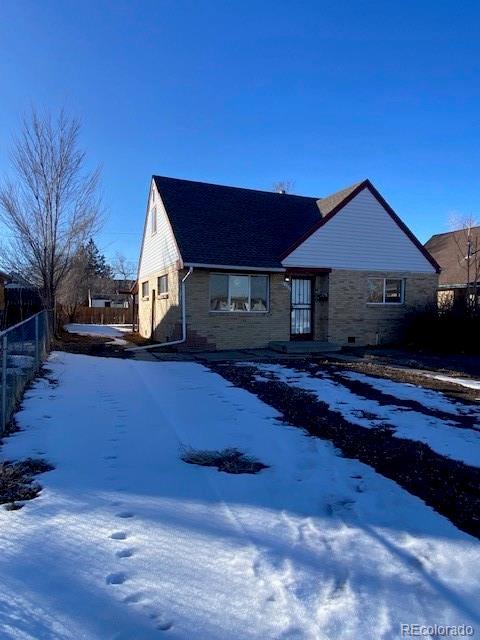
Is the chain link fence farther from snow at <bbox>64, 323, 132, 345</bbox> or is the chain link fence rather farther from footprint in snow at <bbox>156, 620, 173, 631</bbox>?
snow at <bbox>64, 323, 132, 345</bbox>

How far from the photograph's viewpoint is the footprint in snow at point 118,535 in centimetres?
301

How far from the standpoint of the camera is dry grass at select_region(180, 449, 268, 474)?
4.34 metres

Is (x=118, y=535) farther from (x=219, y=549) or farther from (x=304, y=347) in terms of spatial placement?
(x=304, y=347)

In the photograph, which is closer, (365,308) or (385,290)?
(365,308)

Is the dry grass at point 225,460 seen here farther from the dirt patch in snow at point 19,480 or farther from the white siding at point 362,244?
the white siding at point 362,244

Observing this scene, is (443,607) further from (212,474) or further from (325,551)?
(212,474)

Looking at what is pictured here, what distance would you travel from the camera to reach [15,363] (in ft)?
23.8

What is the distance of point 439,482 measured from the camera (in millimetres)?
4102

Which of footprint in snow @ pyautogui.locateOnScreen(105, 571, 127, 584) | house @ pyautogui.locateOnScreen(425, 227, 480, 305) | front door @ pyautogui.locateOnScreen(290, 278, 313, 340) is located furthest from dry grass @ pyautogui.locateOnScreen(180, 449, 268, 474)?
house @ pyautogui.locateOnScreen(425, 227, 480, 305)

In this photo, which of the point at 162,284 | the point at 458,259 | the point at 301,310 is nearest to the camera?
the point at 301,310

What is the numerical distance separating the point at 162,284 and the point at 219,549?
51.4ft

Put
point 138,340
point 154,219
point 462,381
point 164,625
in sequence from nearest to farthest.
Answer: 1. point 164,625
2. point 462,381
3. point 154,219
4. point 138,340

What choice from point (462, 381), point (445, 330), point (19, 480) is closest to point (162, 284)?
point (445, 330)

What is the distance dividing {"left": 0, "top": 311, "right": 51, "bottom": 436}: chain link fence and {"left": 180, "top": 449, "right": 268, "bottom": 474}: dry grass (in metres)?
2.28
